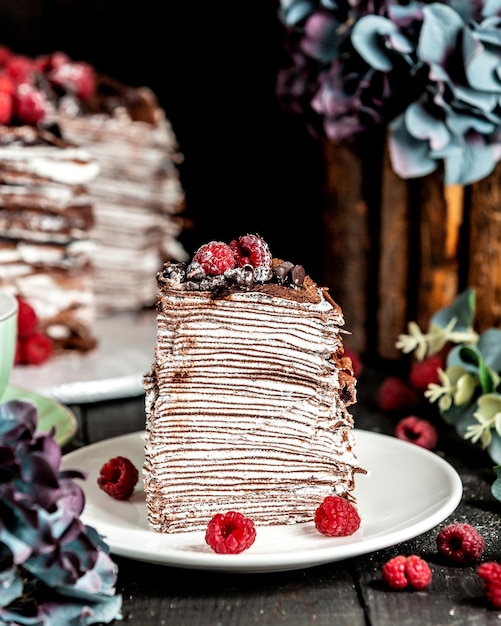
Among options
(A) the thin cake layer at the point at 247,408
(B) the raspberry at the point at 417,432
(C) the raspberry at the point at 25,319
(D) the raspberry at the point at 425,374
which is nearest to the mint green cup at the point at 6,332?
(A) the thin cake layer at the point at 247,408

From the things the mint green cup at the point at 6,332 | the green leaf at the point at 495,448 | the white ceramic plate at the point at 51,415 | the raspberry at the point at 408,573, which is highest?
the mint green cup at the point at 6,332

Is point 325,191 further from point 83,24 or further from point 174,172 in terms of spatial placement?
point 83,24

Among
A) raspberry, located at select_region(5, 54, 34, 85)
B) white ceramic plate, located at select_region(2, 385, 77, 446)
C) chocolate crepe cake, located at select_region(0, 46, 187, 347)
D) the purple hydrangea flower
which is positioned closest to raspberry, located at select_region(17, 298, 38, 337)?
chocolate crepe cake, located at select_region(0, 46, 187, 347)

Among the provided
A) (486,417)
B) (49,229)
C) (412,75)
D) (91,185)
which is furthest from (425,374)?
(91,185)

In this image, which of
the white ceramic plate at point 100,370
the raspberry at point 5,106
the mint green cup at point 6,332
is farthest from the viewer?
the raspberry at point 5,106

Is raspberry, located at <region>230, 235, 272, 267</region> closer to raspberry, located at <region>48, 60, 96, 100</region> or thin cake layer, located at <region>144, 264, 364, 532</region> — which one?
thin cake layer, located at <region>144, 264, 364, 532</region>

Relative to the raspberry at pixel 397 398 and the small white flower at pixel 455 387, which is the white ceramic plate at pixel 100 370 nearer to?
the raspberry at pixel 397 398

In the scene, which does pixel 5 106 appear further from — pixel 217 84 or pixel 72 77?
pixel 217 84
